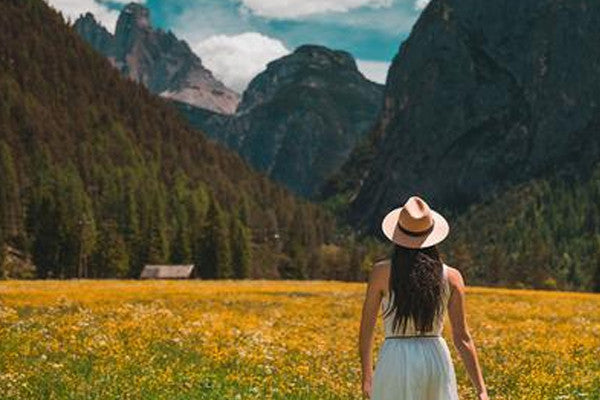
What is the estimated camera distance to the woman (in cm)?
834

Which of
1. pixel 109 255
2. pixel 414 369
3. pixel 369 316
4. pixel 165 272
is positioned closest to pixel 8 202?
pixel 109 255

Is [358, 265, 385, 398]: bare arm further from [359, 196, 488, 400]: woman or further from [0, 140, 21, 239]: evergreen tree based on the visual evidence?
[0, 140, 21, 239]: evergreen tree

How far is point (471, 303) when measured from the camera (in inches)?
1927

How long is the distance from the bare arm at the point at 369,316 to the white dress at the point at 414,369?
0.44 ft

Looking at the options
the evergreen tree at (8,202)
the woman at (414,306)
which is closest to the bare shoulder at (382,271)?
the woman at (414,306)

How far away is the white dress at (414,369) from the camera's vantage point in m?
8.34

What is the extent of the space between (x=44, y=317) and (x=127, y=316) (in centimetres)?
276

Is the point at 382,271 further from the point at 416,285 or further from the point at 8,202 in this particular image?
the point at 8,202

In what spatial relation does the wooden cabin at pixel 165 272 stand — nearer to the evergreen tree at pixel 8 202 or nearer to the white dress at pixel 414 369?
the evergreen tree at pixel 8 202

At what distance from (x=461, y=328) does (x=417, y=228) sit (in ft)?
4.32

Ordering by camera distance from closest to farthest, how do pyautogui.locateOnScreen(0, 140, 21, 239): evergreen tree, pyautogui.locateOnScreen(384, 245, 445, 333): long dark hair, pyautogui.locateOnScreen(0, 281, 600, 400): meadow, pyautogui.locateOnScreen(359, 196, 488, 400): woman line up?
pyautogui.locateOnScreen(359, 196, 488, 400): woman
pyautogui.locateOnScreen(384, 245, 445, 333): long dark hair
pyautogui.locateOnScreen(0, 281, 600, 400): meadow
pyautogui.locateOnScreen(0, 140, 21, 239): evergreen tree

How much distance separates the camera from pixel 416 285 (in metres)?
8.45

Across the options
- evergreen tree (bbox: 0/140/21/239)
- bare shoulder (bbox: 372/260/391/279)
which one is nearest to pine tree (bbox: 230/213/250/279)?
Answer: evergreen tree (bbox: 0/140/21/239)

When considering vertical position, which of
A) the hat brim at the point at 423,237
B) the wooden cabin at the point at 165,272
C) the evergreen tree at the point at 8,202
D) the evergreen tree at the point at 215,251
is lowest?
the wooden cabin at the point at 165,272
